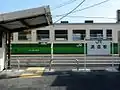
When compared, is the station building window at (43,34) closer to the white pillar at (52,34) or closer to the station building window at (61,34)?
the white pillar at (52,34)

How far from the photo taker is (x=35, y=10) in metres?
16.5

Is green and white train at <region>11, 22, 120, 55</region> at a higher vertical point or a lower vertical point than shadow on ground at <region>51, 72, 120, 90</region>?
higher

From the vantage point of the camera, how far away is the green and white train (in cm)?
2616

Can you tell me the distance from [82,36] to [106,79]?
1091cm

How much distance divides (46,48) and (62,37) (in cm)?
154

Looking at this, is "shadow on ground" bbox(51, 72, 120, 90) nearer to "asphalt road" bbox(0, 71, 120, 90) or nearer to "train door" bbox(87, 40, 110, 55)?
"asphalt road" bbox(0, 71, 120, 90)

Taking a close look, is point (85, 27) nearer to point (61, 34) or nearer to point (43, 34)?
point (61, 34)

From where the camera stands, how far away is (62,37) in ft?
87.7

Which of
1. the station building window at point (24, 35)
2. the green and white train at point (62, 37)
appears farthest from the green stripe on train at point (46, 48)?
the station building window at point (24, 35)

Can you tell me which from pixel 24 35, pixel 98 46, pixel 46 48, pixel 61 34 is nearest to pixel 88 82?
pixel 98 46

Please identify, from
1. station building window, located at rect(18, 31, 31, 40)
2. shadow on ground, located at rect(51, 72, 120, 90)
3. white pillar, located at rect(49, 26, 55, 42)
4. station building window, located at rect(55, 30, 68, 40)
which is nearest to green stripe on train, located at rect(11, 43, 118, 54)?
white pillar, located at rect(49, 26, 55, 42)

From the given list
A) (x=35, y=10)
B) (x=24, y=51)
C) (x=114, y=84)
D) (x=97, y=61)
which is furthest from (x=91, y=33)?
(x=114, y=84)

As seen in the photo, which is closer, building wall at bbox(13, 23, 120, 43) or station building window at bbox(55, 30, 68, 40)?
building wall at bbox(13, 23, 120, 43)

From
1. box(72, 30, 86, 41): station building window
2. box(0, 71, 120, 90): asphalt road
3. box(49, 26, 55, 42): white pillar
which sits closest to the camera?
box(0, 71, 120, 90): asphalt road
